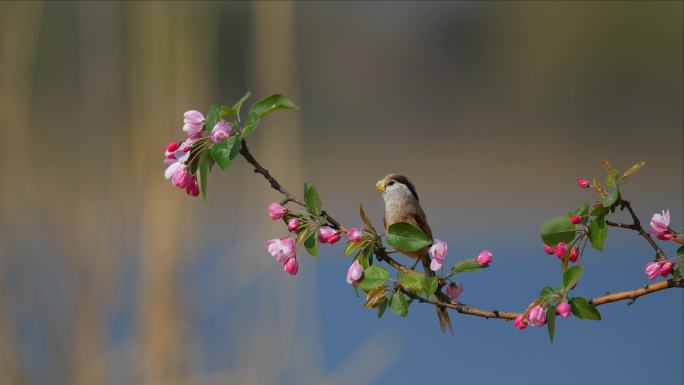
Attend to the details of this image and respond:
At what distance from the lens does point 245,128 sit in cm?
53

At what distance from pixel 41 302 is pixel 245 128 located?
4.18 ft

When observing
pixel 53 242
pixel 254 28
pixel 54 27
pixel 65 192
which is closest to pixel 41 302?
pixel 53 242

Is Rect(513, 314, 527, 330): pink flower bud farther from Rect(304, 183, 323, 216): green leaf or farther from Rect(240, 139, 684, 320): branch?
Rect(304, 183, 323, 216): green leaf

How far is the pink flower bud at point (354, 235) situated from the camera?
0.53 meters

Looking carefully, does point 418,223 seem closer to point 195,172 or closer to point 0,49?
point 195,172

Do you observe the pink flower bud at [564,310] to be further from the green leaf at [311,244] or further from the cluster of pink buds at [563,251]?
the green leaf at [311,244]

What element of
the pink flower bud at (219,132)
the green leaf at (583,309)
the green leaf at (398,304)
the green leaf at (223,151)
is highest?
the pink flower bud at (219,132)

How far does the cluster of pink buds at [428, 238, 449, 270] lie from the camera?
0.54m

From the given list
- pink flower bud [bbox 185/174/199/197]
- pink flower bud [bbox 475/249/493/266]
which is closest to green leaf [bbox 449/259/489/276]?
pink flower bud [bbox 475/249/493/266]

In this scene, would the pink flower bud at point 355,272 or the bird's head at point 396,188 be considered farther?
the bird's head at point 396,188

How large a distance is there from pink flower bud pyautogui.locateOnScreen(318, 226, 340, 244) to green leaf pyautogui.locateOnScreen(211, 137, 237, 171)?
0.29ft

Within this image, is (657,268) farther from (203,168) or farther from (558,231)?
(203,168)

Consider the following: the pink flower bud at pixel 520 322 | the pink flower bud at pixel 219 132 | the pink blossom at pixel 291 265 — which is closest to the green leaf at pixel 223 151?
the pink flower bud at pixel 219 132

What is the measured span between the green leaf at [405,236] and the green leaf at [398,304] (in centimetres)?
3
